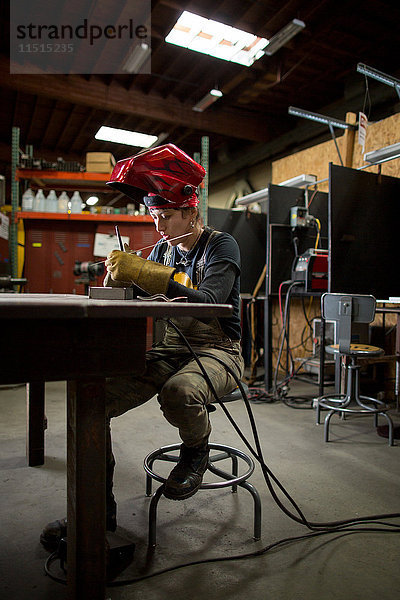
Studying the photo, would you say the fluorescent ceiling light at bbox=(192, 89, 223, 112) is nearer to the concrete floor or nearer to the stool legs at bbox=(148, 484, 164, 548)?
the concrete floor

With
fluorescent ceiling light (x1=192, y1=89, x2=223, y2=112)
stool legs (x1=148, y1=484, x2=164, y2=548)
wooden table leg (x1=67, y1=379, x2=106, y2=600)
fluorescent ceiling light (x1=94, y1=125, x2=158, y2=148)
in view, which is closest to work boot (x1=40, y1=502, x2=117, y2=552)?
stool legs (x1=148, y1=484, x2=164, y2=548)

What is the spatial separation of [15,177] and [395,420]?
4016mm

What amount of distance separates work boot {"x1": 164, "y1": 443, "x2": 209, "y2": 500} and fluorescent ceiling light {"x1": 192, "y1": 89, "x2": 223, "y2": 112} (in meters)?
4.95

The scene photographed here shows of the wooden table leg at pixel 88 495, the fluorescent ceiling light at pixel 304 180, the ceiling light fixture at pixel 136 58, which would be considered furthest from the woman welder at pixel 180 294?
the ceiling light fixture at pixel 136 58

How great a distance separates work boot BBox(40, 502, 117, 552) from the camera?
123 cm

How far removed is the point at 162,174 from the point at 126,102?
16.0 feet

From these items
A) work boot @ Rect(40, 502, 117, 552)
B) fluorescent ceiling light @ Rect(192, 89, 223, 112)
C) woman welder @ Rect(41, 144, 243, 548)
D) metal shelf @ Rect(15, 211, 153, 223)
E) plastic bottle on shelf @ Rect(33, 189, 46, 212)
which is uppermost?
fluorescent ceiling light @ Rect(192, 89, 223, 112)

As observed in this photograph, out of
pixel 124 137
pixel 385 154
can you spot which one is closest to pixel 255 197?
pixel 385 154

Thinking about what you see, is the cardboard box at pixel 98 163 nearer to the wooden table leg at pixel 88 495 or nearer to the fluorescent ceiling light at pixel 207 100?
the fluorescent ceiling light at pixel 207 100

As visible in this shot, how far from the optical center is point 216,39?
4.27 metres

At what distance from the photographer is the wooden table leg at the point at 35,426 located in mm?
1851

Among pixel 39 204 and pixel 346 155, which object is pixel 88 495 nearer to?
pixel 39 204

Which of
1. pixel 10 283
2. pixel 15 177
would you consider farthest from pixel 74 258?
pixel 10 283

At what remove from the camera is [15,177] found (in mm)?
4086
